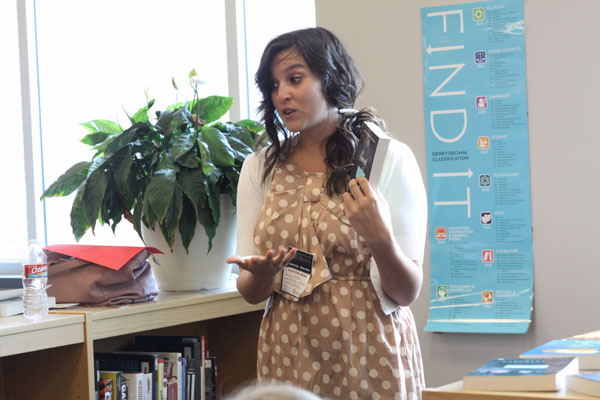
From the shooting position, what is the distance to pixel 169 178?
239 centimetres


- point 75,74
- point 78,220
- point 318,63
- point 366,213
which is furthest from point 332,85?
point 75,74

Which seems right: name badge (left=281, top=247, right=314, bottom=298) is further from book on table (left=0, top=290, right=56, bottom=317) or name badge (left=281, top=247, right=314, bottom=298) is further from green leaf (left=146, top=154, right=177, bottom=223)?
book on table (left=0, top=290, right=56, bottom=317)

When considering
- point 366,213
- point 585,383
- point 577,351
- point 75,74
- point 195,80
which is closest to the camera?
point 585,383

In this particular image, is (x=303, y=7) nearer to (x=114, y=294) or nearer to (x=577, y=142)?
(x=577, y=142)

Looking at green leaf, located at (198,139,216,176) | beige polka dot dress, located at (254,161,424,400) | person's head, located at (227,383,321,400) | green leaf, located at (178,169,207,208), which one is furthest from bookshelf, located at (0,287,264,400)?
person's head, located at (227,383,321,400)

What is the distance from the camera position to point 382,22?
107 inches

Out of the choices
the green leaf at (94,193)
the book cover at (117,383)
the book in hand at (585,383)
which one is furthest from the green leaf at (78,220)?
the book in hand at (585,383)

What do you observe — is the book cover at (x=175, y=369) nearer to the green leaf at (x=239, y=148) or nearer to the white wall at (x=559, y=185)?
the green leaf at (x=239, y=148)

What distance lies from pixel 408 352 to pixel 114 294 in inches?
38.4

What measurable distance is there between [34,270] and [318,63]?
3.44 ft

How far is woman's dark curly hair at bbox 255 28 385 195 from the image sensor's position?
6.11 feet

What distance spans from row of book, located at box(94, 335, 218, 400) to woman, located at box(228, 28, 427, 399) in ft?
1.81

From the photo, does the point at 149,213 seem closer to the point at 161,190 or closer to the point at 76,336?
the point at 161,190

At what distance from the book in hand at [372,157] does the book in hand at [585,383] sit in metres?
0.69
